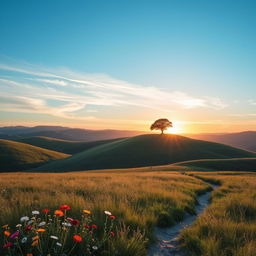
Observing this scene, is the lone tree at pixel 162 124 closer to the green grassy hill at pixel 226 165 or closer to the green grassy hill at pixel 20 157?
the green grassy hill at pixel 226 165

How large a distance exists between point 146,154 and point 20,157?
191ft

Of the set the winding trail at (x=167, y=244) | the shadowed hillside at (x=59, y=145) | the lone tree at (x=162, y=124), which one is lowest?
the shadowed hillside at (x=59, y=145)

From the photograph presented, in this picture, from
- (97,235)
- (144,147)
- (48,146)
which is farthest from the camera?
(48,146)

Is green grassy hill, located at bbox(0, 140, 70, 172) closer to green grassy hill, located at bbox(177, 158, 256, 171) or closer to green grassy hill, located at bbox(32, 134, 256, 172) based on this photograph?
green grassy hill, located at bbox(32, 134, 256, 172)

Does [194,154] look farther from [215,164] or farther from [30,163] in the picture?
[30,163]

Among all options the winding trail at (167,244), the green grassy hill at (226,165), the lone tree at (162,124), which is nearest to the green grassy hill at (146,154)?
the lone tree at (162,124)

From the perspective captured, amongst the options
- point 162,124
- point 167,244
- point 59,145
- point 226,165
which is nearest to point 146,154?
point 162,124

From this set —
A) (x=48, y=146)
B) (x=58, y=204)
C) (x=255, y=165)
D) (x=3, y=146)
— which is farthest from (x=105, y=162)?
(x=48, y=146)

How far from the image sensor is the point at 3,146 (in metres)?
89.8

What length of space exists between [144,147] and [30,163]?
52.5 m

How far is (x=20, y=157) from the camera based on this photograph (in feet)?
275

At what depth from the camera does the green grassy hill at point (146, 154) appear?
7112 cm

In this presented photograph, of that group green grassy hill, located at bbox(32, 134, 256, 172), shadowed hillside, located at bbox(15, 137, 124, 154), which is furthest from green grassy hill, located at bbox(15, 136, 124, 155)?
green grassy hill, located at bbox(32, 134, 256, 172)

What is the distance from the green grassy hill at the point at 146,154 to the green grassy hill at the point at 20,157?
1112 cm
